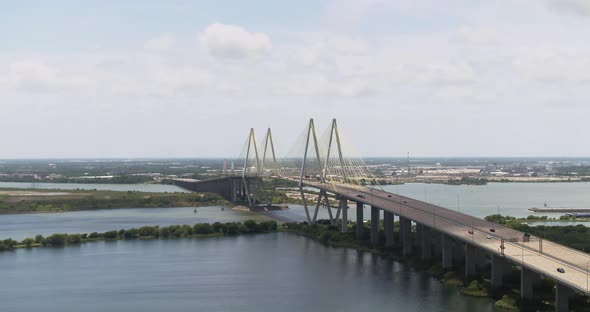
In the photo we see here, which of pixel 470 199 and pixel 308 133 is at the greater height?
pixel 308 133

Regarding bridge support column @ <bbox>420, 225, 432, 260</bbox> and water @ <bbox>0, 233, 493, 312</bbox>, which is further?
bridge support column @ <bbox>420, 225, 432, 260</bbox>

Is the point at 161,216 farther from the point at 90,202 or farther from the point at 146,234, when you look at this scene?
the point at 146,234

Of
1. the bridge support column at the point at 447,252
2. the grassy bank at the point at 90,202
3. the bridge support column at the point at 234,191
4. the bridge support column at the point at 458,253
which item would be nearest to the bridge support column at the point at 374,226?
the bridge support column at the point at 458,253

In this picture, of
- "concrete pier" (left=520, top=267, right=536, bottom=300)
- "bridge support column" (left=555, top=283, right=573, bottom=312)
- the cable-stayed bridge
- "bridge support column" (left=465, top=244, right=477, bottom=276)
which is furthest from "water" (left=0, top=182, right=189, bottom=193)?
"bridge support column" (left=555, top=283, right=573, bottom=312)

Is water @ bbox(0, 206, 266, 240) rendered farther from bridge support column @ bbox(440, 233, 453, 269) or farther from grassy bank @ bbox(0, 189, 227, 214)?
bridge support column @ bbox(440, 233, 453, 269)

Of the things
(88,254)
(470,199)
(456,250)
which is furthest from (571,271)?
(470,199)

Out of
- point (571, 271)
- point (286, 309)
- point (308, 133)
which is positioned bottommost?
point (286, 309)

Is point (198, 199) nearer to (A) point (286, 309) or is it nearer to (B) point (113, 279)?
(B) point (113, 279)

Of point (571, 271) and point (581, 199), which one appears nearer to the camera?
point (571, 271)
